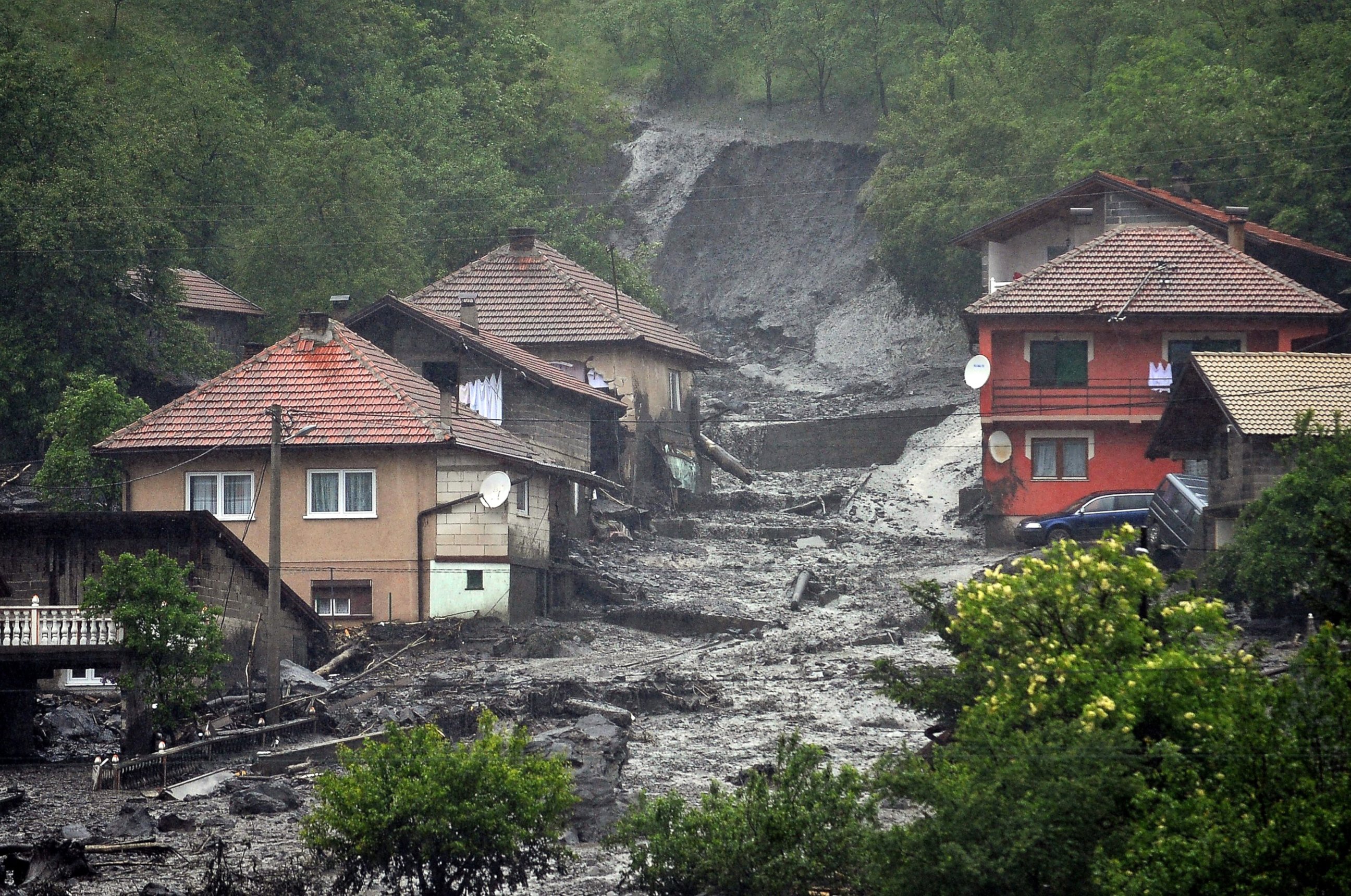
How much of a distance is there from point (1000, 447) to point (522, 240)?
16515mm

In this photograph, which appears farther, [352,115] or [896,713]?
[352,115]

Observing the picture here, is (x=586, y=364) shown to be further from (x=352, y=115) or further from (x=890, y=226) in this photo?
(x=352, y=115)

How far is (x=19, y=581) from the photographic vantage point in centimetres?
3309

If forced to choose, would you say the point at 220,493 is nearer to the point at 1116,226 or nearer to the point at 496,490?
the point at 496,490

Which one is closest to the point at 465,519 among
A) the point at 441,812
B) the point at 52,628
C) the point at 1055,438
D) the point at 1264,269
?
the point at 52,628

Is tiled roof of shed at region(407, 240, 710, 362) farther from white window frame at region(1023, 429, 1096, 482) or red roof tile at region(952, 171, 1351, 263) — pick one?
white window frame at region(1023, 429, 1096, 482)

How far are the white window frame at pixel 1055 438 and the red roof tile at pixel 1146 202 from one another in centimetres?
828

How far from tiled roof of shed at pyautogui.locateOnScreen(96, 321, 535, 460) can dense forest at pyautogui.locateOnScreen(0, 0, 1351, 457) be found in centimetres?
801

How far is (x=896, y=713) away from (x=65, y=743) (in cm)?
1484

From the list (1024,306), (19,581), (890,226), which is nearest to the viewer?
(19,581)

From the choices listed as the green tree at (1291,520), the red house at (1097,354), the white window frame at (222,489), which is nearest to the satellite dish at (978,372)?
the red house at (1097,354)

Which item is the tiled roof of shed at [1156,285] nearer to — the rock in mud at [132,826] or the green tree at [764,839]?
the rock in mud at [132,826]

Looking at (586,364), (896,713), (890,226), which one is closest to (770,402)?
(890,226)

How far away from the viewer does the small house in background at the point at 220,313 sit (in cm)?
5388
